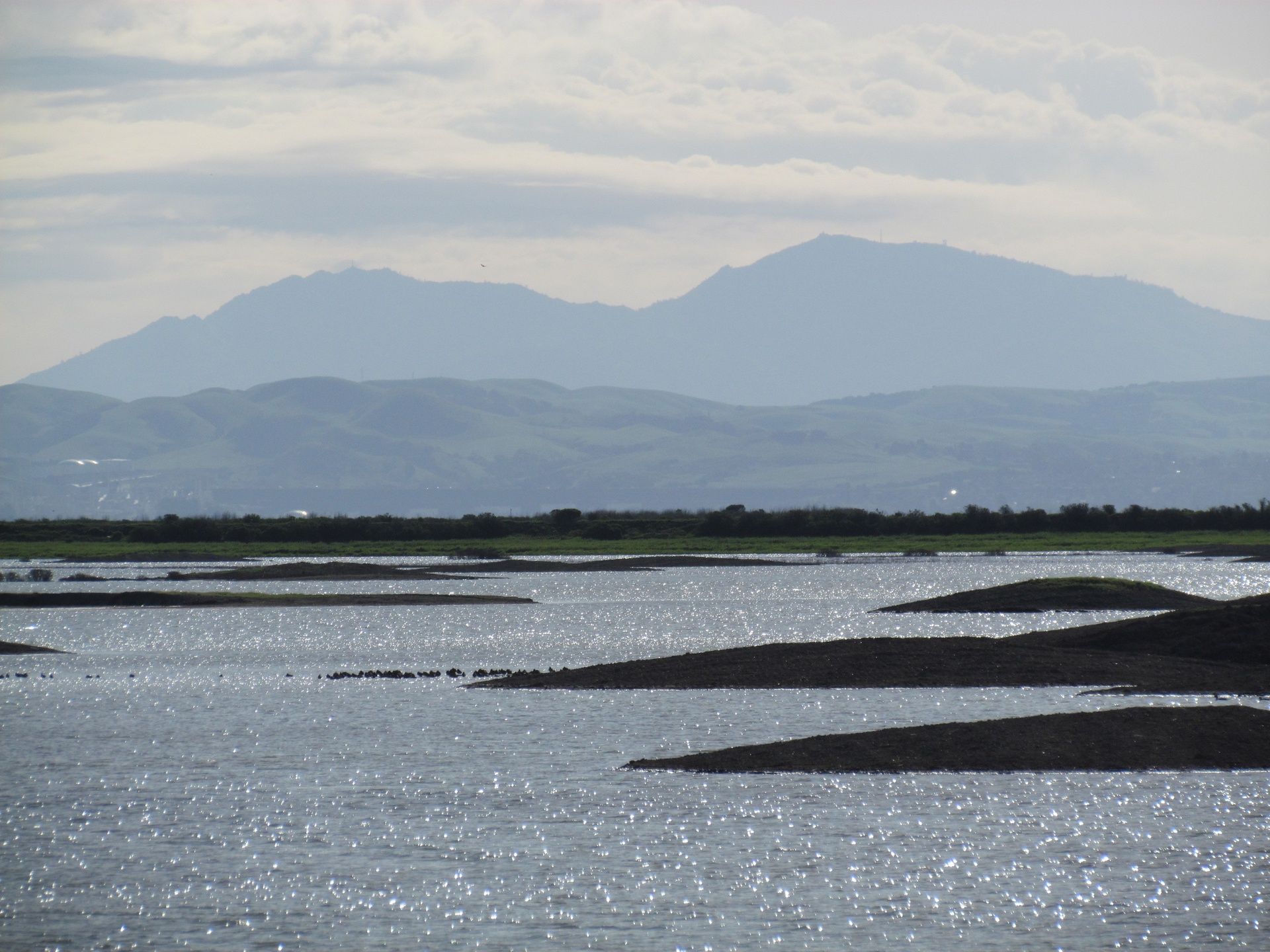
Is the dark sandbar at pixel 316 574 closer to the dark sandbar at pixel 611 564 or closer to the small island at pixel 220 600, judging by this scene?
the dark sandbar at pixel 611 564

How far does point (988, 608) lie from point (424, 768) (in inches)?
1526

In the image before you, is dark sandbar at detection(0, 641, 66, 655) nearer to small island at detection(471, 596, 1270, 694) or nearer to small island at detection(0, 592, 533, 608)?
small island at detection(471, 596, 1270, 694)

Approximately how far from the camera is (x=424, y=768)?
29.7 meters

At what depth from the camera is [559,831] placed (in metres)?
24.1

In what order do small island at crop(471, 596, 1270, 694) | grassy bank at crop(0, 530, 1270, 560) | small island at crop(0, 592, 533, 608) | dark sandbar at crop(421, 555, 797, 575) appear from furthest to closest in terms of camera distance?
grassy bank at crop(0, 530, 1270, 560) < dark sandbar at crop(421, 555, 797, 575) < small island at crop(0, 592, 533, 608) < small island at crop(471, 596, 1270, 694)

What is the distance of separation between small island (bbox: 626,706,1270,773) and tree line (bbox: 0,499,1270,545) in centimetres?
10818

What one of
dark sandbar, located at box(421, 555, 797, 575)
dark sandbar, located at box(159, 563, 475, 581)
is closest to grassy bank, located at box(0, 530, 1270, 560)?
dark sandbar, located at box(421, 555, 797, 575)

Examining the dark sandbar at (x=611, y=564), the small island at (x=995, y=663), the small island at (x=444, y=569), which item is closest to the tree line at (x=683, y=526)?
the small island at (x=444, y=569)

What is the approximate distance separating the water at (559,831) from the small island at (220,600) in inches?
1273

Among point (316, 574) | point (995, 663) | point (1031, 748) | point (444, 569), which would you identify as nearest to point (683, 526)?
point (444, 569)

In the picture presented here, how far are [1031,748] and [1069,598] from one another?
3647 cm

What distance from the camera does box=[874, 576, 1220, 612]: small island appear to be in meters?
62.8

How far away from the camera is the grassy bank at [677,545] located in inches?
4990

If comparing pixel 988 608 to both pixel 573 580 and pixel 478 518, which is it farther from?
pixel 478 518
